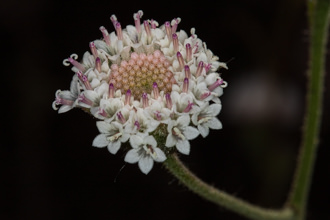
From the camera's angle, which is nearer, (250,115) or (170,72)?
(170,72)

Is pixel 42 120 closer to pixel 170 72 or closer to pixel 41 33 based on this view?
pixel 41 33

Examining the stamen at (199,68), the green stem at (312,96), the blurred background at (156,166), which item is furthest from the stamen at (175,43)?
the blurred background at (156,166)

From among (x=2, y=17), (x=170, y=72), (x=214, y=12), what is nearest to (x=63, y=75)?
(x=2, y=17)

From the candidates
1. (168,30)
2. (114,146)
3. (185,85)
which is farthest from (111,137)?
(168,30)

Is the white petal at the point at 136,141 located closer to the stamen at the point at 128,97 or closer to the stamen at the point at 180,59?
the stamen at the point at 128,97

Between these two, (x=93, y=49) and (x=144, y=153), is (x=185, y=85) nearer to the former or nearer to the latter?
(x=144, y=153)

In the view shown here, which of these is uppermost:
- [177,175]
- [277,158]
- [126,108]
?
[126,108]

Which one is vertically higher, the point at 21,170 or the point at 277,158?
the point at 21,170
